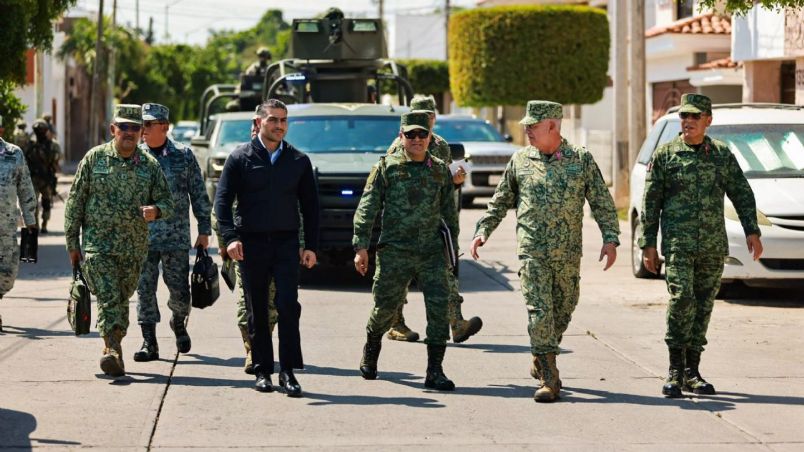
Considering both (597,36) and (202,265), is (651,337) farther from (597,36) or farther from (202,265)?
(597,36)

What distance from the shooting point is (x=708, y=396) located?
938 centimetres

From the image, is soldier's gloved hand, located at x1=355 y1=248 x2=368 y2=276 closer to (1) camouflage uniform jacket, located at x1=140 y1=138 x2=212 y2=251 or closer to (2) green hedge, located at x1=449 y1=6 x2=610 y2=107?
(1) camouflage uniform jacket, located at x1=140 y1=138 x2=212 y2=251

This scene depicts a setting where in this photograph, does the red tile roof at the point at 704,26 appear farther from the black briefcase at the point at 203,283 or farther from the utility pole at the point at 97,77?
the black briefcase at the point at 203,283

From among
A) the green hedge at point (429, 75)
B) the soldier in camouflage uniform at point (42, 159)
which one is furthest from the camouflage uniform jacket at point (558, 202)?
the green hedge at point (429, 75)

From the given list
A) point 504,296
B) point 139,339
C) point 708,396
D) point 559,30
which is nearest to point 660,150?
point 708,396

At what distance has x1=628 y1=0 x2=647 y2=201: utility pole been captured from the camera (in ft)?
83.4

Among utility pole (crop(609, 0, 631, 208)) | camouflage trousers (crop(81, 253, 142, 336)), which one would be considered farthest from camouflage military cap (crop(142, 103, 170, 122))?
utility pole (crop(609, 0, 631, 208))

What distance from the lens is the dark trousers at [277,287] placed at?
931 cm

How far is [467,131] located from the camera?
30266 millimetres

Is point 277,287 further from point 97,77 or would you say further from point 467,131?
point 97,77

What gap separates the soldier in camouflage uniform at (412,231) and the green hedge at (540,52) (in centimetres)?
2983

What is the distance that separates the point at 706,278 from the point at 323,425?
A: 104 inches

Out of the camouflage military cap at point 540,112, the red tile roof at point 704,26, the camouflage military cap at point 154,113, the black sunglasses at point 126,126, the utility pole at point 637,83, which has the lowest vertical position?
the black sunglasses at point 126,126

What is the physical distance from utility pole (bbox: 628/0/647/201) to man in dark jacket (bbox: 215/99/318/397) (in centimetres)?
1669
